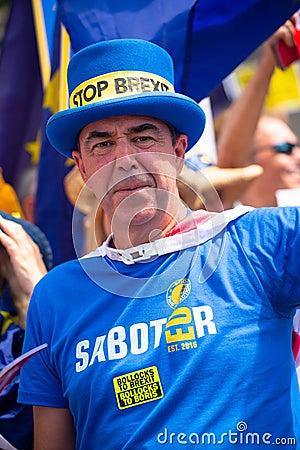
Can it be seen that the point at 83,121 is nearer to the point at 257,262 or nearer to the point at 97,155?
the point at 97,155

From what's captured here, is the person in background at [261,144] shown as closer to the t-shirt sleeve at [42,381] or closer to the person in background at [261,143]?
the person in background at [261,143]

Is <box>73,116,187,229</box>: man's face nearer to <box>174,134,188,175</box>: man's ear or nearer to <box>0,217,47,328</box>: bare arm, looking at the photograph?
<box>174,134,188,175</box>: man's ear

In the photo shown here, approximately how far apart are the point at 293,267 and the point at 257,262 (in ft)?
0.34

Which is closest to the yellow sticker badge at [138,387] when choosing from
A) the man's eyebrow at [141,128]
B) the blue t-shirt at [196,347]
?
the blue t-shirt at [196,347]

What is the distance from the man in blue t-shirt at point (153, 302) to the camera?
78.9 inches

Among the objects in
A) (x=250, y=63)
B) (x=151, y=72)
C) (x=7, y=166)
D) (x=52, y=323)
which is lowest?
(x=52, y=323)

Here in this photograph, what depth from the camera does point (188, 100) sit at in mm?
2188

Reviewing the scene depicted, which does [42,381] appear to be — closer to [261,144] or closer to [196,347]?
[196,347]

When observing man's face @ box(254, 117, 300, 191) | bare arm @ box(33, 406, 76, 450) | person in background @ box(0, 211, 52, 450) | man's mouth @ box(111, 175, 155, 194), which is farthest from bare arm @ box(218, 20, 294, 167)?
bare arm @ box(33, 406, 76, 450)

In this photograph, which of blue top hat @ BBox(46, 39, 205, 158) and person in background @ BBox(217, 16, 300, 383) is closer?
blue top hat @ BBox(46, 39, 205, 158)

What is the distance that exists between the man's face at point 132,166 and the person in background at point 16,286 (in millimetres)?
664

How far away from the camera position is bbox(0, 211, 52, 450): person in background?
254 centimetres

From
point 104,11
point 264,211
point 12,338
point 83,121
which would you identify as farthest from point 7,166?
point 264,211

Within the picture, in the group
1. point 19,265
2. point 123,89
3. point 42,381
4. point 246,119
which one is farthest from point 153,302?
point 246,119
